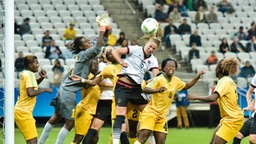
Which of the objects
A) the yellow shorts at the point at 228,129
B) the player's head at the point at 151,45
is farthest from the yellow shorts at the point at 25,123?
the yellow shorts at the point at 228,129

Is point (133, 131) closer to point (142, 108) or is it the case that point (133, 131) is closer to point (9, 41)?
point (142, 108)

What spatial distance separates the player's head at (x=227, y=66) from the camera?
1279cm

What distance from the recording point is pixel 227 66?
1284 cm

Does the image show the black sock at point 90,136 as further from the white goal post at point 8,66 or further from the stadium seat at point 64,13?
the stadium seat at point 64,13

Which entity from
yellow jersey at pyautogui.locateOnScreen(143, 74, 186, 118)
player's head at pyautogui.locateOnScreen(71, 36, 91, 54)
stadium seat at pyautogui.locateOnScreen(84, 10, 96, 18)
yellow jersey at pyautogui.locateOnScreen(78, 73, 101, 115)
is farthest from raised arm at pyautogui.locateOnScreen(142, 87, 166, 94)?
stadium seat at pyautogui.locateOnScreen(84, 10, 96, 18)

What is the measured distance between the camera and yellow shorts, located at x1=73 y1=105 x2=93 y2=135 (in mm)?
13992

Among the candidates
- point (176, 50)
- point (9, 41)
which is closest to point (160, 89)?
point (9, 41)

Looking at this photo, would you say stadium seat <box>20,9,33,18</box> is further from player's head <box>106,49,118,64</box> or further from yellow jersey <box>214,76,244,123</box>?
yellow jersey <box>214,76,244,123</box>

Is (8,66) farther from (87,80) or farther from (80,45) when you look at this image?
(80,45)

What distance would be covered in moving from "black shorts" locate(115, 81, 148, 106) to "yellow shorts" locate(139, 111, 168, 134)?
0.37 metres

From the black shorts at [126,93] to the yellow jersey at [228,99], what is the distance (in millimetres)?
1572

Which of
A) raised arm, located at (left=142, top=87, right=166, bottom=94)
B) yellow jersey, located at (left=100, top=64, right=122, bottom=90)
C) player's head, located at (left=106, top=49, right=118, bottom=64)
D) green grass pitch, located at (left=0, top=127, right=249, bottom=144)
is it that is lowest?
green grass pitch, located at (left=0, top=127, right=249, bottom=144)

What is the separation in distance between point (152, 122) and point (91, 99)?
1370mm

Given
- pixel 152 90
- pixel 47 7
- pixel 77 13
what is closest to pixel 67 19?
pixel 77 13
